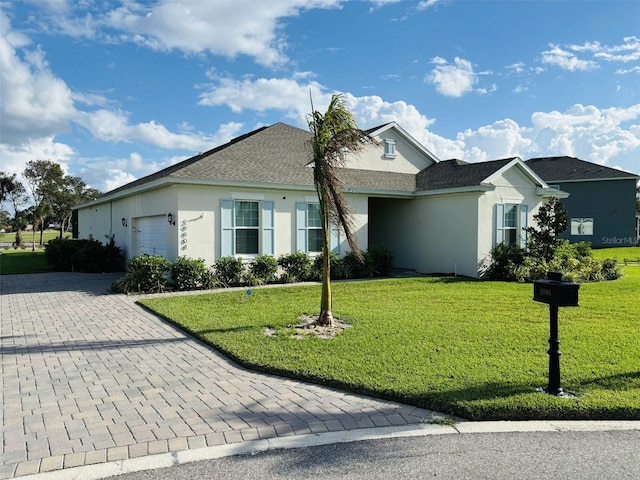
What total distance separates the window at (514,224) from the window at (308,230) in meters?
6.15

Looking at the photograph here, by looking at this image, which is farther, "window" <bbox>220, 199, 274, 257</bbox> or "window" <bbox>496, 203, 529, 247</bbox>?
"window" <bbox>496, 203, 529, 247</bbox>

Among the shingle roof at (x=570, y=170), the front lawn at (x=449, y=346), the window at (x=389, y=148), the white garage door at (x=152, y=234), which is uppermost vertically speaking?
the shingle roof at (x=570, y=170)

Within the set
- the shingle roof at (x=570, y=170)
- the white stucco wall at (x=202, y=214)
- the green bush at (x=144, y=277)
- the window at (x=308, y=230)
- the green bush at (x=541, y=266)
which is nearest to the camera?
the green bush at (x=144, y=277)

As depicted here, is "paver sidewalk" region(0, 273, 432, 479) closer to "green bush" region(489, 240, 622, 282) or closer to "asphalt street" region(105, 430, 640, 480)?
"asphalt street" region(105, 430, 640, 480)

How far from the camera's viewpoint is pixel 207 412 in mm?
4289

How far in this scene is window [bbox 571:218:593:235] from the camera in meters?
35.7

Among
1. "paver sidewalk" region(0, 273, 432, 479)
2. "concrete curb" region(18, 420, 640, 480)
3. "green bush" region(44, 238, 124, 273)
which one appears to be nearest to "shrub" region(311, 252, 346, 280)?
"paver sidewalk" region(0, 273, 432, 479)

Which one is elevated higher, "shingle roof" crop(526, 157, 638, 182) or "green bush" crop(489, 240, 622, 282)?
"shingle roof" crop(526, 157, 638, 182)

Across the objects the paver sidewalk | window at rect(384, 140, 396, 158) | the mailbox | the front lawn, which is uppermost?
window at rect(384, 140, 396, 158)

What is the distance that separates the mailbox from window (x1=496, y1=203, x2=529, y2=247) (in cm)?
1180

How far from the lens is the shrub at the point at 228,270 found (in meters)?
13.2

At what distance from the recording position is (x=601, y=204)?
116ft

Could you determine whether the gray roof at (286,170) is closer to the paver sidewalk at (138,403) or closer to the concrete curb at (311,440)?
the paver sidewalk at (138,403)

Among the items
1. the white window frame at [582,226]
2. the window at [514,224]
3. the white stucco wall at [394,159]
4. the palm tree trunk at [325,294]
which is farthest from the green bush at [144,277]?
the white window frame at [582,226]
